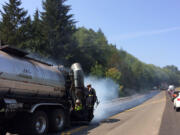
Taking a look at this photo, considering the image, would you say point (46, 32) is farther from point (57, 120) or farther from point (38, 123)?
point (38, 123)

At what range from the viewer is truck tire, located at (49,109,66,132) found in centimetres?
819

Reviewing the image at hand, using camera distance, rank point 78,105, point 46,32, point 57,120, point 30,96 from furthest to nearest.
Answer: point 46,32
point 78,105
point 57,120
point 30,96

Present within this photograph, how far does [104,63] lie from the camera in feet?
160

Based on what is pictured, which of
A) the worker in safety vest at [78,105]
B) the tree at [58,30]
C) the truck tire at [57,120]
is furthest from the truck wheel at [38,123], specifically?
the tree at [58,30]

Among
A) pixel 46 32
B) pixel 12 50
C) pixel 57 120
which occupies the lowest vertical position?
pixel 57 120

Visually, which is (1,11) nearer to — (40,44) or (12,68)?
(40,44)

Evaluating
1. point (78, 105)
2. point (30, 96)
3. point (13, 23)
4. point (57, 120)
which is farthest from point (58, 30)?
point (30, 96)

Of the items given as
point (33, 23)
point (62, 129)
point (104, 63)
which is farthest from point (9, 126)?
point (104, 63)

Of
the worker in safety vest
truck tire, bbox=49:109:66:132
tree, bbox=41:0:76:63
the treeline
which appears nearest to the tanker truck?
truck tire, bbox=49:109:66:132

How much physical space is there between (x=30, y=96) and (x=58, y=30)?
25833 millimetres

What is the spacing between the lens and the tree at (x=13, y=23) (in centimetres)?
2828

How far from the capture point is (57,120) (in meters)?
8.53

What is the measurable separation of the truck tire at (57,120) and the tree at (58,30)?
75.9ft

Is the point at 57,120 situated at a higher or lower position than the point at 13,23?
lower
